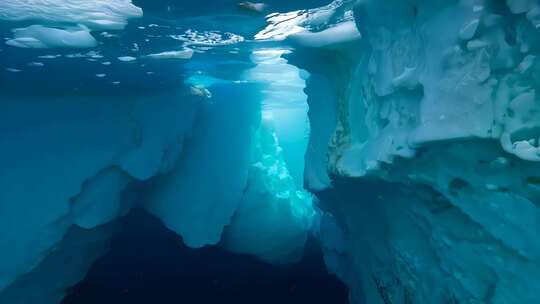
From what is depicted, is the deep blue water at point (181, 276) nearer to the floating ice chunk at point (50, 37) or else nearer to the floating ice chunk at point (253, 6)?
the floating ice chunk at point (50, 37)

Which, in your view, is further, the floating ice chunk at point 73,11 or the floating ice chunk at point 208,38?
the floating ice chunk at point 208,38

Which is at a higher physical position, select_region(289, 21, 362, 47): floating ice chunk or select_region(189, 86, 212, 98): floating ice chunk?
select_region(289, 21, 362, 47): floating ice chunk

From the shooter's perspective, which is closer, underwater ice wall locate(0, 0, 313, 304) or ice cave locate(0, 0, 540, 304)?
ice cave locate(0, 0, 540, 304)

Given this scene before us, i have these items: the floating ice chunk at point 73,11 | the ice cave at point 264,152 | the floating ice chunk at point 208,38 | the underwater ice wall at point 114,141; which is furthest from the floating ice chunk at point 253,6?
the floating ice chunk at point 73,11

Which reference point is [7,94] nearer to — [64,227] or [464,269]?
[64,227]

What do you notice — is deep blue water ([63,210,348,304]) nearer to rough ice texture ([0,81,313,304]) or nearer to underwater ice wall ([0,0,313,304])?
underwater ice wall ([0,0,313,304])

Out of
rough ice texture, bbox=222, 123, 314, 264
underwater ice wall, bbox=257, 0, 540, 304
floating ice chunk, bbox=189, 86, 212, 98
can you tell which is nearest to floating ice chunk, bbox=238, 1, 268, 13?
underwater ice wall, bbox=257, 0, 540, 304
